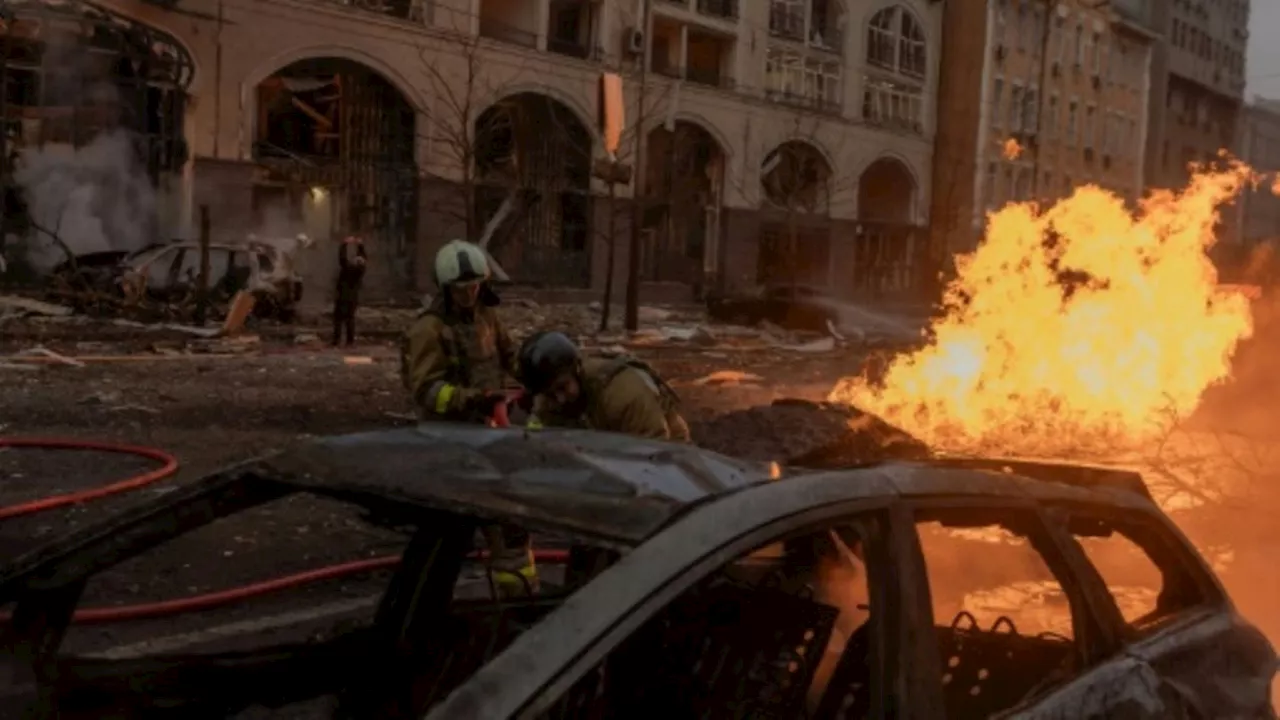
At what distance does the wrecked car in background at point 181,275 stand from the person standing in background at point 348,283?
3213mm

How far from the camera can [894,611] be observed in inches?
106

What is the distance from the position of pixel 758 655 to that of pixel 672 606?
390 mm

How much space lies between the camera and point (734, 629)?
10.8ft

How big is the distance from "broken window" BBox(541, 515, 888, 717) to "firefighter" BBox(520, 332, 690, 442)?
1.87m

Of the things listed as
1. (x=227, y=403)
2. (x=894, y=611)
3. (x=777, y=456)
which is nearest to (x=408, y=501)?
(x=894, y=611)

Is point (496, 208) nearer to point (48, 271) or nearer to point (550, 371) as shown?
point (48, 271)

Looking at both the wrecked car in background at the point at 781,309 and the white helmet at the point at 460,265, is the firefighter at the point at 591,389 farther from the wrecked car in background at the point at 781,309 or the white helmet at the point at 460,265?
the wrecked car in background at the point at 781,309

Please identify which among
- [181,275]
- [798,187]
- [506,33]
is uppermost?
[506,33]

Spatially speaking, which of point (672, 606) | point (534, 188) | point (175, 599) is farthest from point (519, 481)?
point (534, 188)

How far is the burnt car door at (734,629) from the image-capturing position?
2164 millimetres

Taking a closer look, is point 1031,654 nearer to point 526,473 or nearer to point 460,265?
point 526,473

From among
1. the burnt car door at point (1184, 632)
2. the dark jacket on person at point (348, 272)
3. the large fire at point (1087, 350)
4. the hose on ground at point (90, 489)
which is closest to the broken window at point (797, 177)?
the dark jacket on person at point (348, 272)

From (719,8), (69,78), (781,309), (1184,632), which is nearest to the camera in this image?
(1184,632)

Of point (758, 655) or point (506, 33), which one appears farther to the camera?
point (506, 33)
